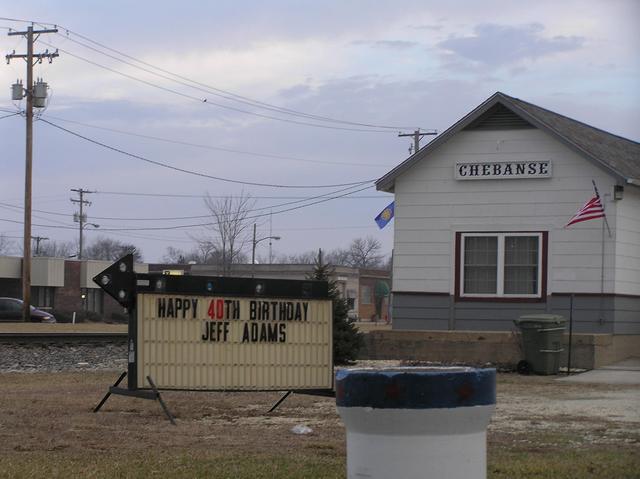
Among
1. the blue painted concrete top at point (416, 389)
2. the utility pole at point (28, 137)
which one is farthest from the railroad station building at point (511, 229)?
the utility pole at point (28, 137)

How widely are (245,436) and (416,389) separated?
5960 millimetres

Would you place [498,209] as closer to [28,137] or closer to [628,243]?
[628,243]

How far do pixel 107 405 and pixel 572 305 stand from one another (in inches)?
452

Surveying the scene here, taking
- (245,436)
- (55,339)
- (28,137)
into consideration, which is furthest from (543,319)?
(28,137)

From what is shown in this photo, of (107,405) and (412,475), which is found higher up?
(412,475)

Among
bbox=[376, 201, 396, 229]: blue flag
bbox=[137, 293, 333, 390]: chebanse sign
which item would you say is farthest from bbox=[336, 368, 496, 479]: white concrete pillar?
bbox=[376, 201, 396, 229]: blue flag

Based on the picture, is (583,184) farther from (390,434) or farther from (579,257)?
(390,434)

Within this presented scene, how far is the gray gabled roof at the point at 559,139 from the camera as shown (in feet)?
70.8

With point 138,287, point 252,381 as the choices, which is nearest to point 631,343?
point 252,381

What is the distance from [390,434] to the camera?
4504 mm

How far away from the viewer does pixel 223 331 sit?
1221cm

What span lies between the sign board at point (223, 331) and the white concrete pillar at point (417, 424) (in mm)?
7370

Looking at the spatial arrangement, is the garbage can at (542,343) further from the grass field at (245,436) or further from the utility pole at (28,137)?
the utility pole at (28,137)

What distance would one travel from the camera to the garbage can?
19078 mm
